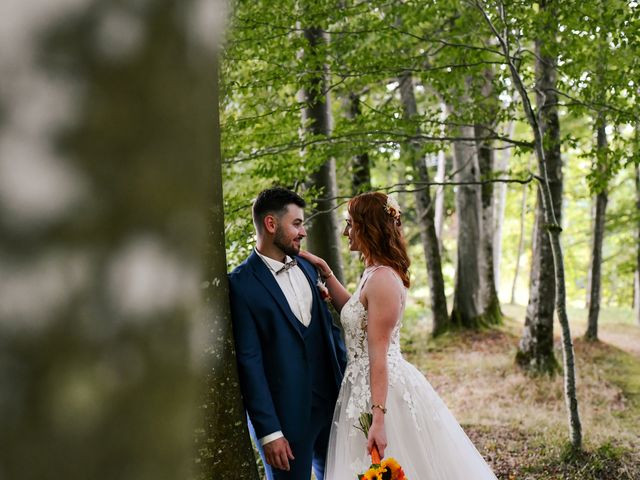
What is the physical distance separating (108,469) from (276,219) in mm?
2658

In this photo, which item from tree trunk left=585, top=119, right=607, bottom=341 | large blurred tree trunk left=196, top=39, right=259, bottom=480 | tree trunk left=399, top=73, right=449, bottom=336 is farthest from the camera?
tree trunk left=399, top=73, right=449, bottom=336

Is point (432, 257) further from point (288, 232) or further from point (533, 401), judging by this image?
point (288, 232)

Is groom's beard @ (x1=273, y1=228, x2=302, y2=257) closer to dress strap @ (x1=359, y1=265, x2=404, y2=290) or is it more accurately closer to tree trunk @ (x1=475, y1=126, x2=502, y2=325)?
dress strap @ (x1=359, y1=265, x2=404, y2=290)

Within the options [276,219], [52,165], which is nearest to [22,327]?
[52,165]

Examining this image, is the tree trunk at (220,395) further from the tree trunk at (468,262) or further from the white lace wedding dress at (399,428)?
the tree trunk at (468,262)

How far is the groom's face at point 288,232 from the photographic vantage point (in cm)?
338

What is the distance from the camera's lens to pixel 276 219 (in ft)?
11.1

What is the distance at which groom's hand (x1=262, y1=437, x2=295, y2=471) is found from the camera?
3.06 m

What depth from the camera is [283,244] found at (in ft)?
11.1

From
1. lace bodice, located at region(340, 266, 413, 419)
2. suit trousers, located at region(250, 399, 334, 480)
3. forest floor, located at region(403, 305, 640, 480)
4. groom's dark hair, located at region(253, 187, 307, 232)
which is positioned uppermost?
groom's dark hair, located at region(253, 187, 307, 232)

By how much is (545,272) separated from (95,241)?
880 cm

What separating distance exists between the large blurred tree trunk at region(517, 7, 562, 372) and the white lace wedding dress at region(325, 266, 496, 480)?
4.84 metres

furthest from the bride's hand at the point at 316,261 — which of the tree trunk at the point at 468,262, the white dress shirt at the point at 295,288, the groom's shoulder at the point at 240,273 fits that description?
the tree trunk at the point at 468,262

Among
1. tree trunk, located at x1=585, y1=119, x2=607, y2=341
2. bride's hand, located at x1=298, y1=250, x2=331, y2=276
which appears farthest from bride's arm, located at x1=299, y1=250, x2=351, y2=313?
tree trunk, located at x1=585, y1=119, x2=607, y2=341
